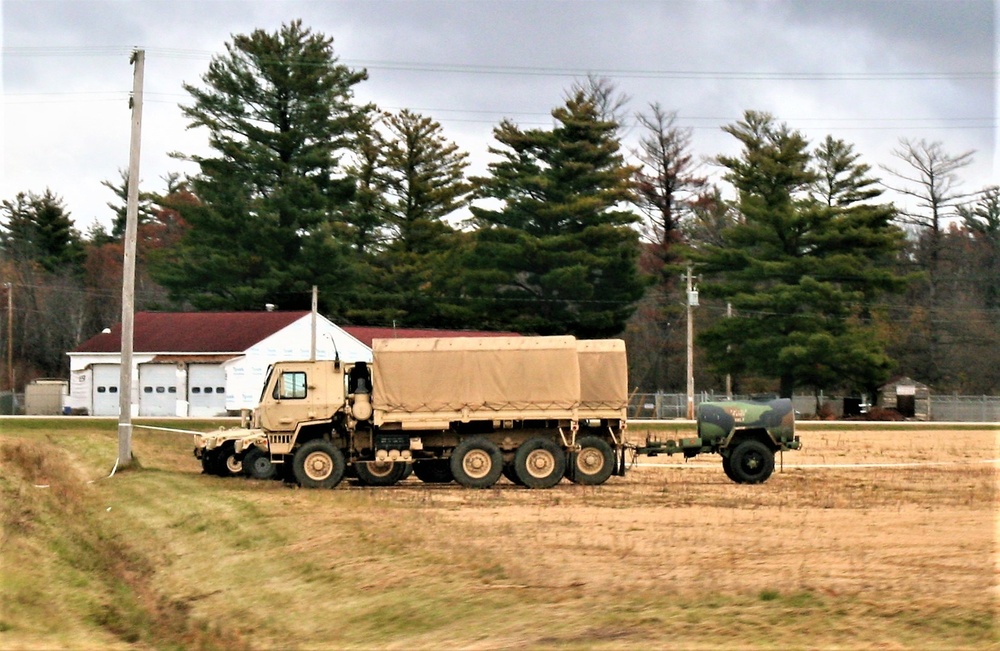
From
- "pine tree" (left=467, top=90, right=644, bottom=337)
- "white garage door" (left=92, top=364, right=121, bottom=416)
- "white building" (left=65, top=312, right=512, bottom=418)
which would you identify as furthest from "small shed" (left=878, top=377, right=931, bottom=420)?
"white garage door" (left=92, top=364, right=121, bottom=416)

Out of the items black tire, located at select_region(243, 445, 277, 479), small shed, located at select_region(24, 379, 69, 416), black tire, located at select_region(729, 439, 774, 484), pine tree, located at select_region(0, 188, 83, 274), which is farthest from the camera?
pine tree, located at select_region(0, 188, 83, 274)

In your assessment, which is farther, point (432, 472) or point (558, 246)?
point (558, 246)

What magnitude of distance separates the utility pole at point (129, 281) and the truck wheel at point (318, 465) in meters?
4.80

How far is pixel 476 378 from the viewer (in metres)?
26.6

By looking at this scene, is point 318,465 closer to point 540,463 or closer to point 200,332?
point 540,463

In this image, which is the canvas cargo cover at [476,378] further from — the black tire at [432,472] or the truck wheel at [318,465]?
the black tire at [432,472]

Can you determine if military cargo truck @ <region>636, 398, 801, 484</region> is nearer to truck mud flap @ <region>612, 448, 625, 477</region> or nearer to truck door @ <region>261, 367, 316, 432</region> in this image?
truck mud flap @ <region>612, 448, 625, 477</region>

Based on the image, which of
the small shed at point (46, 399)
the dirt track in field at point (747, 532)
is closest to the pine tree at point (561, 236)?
the small shed at point (46, 399)

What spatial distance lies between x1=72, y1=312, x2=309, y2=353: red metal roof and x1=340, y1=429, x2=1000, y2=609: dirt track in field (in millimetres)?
37243

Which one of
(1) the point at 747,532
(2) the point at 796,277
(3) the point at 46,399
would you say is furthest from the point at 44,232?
(1) the point at 747,532

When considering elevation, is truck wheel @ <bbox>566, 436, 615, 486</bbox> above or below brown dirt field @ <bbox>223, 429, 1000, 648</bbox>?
above

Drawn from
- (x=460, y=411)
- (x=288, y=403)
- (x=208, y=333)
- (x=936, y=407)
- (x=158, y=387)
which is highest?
(x=208, y=333)

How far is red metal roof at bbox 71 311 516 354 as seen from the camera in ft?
215

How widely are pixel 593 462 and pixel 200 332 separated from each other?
4416cm
